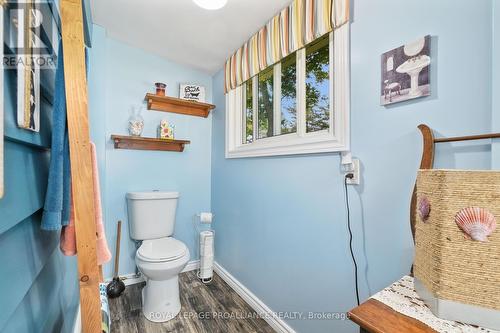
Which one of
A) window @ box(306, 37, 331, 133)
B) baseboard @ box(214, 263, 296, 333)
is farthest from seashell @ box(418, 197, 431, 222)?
baseboard @ box(214, 263, 296, 333)

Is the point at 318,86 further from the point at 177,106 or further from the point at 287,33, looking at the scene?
the point at 177,106

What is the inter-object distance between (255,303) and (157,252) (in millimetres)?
900

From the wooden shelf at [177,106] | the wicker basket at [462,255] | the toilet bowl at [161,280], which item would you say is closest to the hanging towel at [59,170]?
the toilet bowl at [161,280]

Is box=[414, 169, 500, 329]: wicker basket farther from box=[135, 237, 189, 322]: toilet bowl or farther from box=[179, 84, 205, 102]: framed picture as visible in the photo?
box=[179, 84, 205, 102]: framed picture

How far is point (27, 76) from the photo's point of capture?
609mm

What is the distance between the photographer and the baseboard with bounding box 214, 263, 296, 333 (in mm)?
1562

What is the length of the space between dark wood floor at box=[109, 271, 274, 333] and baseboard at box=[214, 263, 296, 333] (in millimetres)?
35

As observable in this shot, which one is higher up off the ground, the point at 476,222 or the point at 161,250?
the point at 476,222

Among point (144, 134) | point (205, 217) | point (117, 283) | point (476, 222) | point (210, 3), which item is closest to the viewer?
point (476, 222)

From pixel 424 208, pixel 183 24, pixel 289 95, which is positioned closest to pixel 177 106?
pixel 183 24

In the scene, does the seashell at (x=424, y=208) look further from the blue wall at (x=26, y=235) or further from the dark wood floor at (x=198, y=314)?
A: the dark wood floor at (x=198, y=314)

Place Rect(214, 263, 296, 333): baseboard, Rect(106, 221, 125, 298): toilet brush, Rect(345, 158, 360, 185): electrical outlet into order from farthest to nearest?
Rect(106, 221, 125, 298): toilet brush, Rect(214, 263, 296, 333): baseboard, Rect(345, 158, 360, 185): electrical outlet

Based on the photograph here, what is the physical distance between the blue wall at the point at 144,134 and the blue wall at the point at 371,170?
0.99m

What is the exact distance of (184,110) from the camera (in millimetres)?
2467
